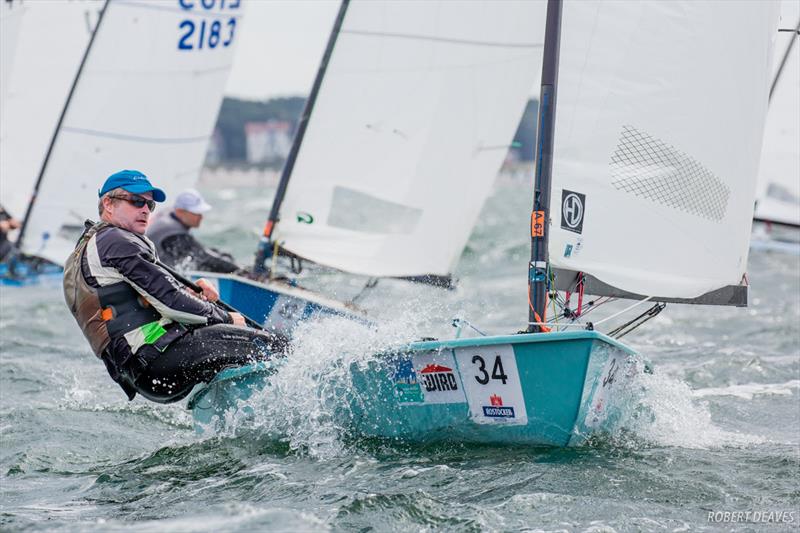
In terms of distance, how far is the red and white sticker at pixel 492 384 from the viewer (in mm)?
4059

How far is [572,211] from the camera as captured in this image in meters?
4.44

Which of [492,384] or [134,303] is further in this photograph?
[134,303]

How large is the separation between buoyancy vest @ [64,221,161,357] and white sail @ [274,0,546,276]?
2965 millimetres

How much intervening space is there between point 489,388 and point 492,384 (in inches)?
1.0

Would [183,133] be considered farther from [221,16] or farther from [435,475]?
[435,475]

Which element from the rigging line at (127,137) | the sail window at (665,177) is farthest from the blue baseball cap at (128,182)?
the rigging line at (127,137)

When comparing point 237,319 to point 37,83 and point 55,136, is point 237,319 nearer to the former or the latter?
point 55,136

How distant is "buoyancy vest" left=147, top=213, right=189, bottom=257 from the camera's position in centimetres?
710

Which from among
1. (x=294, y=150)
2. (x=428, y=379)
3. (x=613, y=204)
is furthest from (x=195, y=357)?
(x=294, y=150)

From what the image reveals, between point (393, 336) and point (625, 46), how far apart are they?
5.26 ft

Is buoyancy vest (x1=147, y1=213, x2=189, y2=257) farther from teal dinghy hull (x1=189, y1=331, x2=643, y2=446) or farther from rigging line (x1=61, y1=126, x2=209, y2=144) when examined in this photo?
rigging line (x1=61, y1=126, x2=209, y2=144)

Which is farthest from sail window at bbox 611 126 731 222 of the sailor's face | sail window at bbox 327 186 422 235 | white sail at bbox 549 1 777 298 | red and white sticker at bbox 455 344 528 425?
sail window at bbox 327 186 422 235

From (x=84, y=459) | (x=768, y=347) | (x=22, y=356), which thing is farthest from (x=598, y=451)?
(x=22, y=356)

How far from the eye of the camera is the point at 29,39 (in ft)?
34.3
